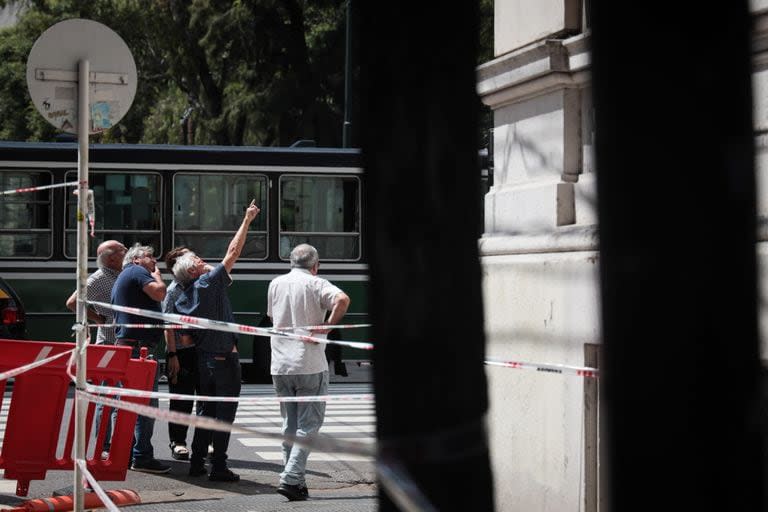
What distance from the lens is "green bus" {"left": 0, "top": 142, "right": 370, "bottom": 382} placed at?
16.7 meters

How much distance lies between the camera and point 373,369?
191 centimetres

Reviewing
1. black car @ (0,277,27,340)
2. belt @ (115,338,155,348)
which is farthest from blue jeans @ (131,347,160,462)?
black car @ (0,277,27,340)

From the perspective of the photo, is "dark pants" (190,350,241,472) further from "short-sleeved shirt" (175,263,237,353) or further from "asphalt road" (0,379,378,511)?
"asphalt road" (0,379,378,511)

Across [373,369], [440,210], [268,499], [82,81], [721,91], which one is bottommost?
[268,499]

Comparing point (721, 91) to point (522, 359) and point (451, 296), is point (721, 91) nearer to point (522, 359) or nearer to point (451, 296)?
point (451, 296)

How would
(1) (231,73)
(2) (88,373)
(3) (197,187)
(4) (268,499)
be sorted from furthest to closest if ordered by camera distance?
(1) (231,73)
(3) (197,187)
(4) (268,499)
(2) (88,373)

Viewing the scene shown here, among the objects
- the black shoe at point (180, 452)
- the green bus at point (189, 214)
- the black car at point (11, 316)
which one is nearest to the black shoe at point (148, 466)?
the black shoe at point (180, 452)

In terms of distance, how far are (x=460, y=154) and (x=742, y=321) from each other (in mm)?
495

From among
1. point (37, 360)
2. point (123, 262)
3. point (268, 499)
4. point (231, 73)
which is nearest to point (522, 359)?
point (268, 499)

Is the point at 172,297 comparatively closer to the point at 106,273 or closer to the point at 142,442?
the point at 142,442

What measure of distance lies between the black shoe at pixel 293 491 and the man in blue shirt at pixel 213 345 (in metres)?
0.84

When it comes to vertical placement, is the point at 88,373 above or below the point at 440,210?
below

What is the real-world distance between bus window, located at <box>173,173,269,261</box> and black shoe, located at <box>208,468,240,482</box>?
791 centimetres

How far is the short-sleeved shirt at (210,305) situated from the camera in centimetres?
912
